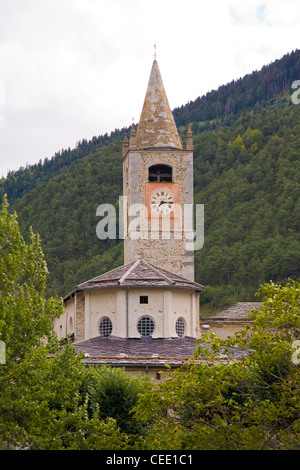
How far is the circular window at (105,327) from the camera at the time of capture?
4141 cm

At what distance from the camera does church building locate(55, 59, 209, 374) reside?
3959cm

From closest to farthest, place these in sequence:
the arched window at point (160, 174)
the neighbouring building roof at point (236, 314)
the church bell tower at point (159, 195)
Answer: the neighbouring building roof at point (236, 314) < the church bell tower at point (159, 195) < the arched window at point (160, 174)

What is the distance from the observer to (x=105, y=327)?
136 feet

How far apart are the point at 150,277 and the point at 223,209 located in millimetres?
43831

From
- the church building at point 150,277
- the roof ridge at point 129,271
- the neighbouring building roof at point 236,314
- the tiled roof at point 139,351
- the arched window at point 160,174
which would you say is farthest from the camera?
the arched window at point 160,174

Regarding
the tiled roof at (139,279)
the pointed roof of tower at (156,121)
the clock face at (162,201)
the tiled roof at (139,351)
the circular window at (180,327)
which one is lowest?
the tiled roof at (139,351)

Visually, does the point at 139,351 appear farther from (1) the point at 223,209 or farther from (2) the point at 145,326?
(1) the point at 223,209

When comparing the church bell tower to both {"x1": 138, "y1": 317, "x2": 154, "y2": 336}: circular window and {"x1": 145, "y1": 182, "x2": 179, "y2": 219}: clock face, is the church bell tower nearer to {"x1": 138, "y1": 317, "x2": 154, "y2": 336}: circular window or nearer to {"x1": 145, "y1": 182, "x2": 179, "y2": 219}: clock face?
{"x1": 145, "y1": 182, "x2": 179, "y2": 219}: clock face

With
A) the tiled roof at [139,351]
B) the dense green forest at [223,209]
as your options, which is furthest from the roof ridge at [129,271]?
the dense green forest at [223,209]

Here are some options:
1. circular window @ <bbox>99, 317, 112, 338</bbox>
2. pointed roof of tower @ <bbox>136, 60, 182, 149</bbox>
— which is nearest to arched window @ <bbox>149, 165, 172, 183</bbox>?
pointed roof of tower @ <bbox>136, 60, 182, 149</bbox>

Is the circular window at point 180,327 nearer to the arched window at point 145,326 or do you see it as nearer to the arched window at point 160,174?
the arched window at point 145,326

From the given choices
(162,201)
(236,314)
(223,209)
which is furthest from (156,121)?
(223,209)

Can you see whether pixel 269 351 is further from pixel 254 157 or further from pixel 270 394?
pixel 254 157

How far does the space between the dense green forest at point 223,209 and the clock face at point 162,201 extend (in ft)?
85.6
